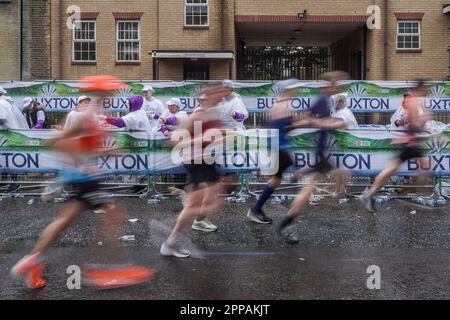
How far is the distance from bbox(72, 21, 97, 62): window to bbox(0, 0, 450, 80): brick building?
4 centimetres

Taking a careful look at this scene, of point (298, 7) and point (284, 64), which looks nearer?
point (298, 7)

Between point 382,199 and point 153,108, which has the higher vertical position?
point 153,108

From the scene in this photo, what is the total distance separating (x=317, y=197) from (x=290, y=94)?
357 centimetres

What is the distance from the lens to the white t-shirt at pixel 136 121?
11297 millimetres

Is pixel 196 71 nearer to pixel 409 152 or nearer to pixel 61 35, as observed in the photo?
pixel 61 35

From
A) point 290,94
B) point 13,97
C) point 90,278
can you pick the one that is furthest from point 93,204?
point 13,97

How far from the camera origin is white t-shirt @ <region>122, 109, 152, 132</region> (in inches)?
445

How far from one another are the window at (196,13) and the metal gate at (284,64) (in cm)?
622

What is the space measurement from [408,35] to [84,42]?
44.4 feet

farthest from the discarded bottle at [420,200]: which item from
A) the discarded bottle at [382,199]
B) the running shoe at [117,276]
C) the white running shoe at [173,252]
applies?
the running shoe at [117,276]

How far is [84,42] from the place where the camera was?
985 inches

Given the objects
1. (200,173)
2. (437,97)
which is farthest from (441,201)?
(200,173)

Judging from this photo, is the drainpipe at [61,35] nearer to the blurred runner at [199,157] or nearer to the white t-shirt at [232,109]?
the white t-shirt at [232,109]

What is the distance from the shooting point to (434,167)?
34.4 feet
